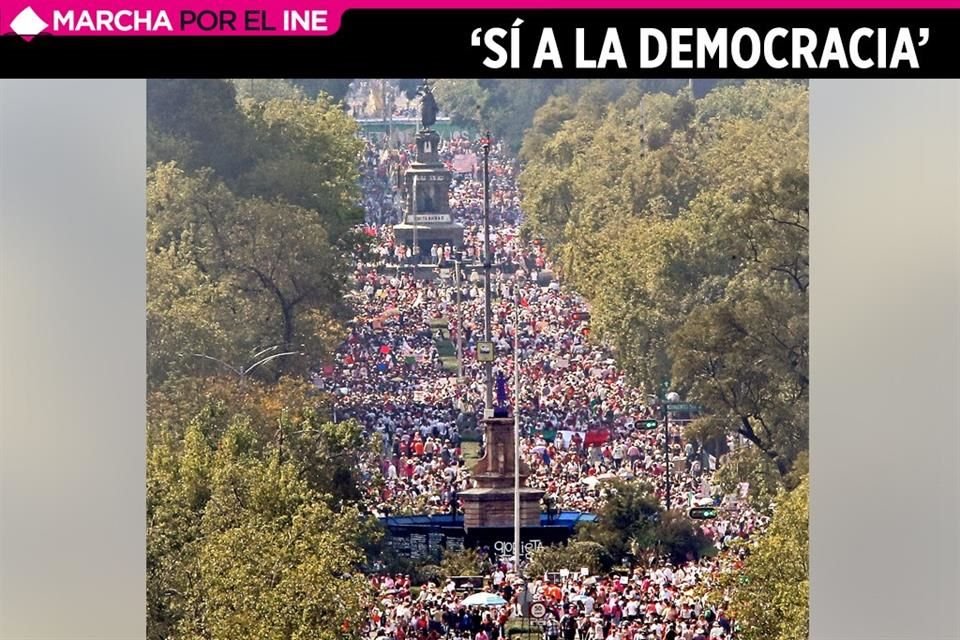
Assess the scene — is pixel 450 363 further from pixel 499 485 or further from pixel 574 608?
pixel 574 608

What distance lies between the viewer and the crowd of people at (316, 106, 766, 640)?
13156mm

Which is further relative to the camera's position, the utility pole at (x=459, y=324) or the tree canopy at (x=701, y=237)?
the tree canopy at (x=701, y=237)

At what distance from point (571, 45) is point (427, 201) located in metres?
4.63

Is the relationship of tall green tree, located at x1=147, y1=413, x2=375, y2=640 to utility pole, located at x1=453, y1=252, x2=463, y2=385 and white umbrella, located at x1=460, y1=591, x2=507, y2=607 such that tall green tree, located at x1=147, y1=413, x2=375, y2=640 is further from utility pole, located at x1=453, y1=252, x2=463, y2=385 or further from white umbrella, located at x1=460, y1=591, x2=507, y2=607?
utility pole, located at x1=453, y1=252, x2=463, y2=385

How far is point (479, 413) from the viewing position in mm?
13141

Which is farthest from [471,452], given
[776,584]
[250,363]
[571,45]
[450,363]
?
[571,45]

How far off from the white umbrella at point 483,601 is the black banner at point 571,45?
5.13m

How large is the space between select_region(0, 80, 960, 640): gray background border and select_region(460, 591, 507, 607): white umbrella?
4.15 m

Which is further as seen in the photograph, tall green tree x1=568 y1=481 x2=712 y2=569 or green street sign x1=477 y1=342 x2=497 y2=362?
tall green tree x1=568 y1=481 x2=712 y2=569

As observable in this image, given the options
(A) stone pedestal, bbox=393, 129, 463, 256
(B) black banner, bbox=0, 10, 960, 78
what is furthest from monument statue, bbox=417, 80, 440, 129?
(B) black banner, bbox=0, 10, 960, 78
